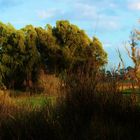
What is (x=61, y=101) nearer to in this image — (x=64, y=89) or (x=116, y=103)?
(x=64, y=89)

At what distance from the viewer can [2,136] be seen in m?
10.6

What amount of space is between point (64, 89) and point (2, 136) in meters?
1.69

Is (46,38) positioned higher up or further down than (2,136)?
higher up

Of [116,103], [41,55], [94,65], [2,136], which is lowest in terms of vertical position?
[2,136]

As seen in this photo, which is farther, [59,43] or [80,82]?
[59,43]

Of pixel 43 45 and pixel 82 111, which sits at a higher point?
pixel 43 45

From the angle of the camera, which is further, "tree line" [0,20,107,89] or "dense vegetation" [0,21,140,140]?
"tree line" [0,20,107,89]

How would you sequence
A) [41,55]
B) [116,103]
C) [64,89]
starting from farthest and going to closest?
[41,55], [64,89], [116,103]

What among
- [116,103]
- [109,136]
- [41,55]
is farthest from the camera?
[41,55]

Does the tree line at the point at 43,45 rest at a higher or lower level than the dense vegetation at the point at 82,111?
higher

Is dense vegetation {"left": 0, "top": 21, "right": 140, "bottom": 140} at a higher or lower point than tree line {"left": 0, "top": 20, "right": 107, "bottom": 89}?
lower

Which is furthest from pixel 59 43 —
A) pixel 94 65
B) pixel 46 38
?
pixel 94 65

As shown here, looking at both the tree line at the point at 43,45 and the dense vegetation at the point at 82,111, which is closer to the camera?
the dense vegetation at the point at 82,111

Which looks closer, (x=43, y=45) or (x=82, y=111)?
(x=82, y=111)
